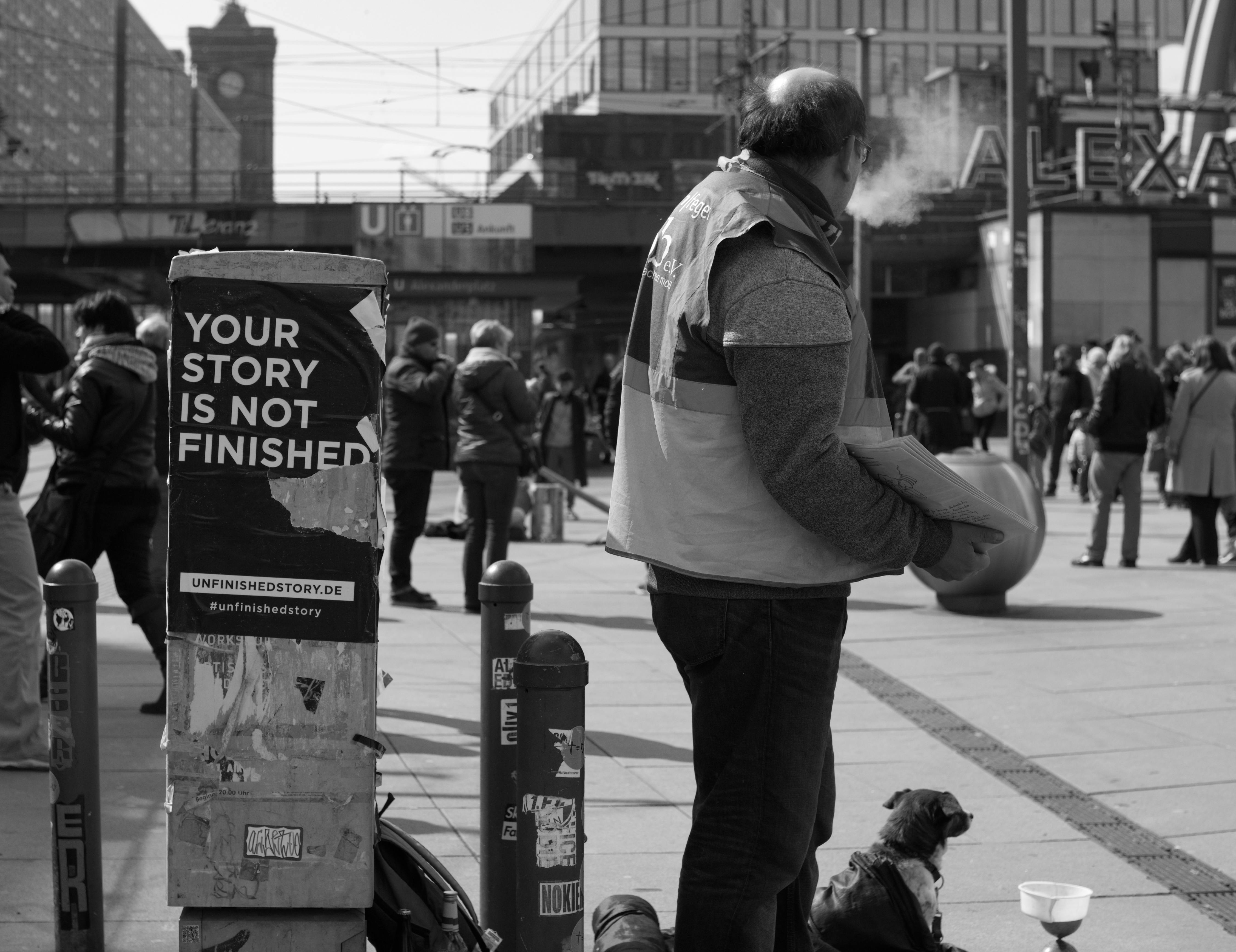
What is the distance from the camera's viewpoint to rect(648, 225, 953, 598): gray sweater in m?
2.82

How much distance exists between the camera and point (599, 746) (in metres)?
6.42

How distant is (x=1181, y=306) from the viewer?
126 feet

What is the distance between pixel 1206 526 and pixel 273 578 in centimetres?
1068

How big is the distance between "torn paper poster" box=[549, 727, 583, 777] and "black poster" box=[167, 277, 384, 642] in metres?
0.43

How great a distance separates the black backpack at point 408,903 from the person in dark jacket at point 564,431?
16343mm

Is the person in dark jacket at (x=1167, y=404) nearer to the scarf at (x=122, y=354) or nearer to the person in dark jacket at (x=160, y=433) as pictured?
the person in dark jacket at (x=160, y=433)

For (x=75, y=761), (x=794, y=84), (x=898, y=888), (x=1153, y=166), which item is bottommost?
(x=898, y=888)

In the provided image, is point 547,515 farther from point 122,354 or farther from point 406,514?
point 122,354

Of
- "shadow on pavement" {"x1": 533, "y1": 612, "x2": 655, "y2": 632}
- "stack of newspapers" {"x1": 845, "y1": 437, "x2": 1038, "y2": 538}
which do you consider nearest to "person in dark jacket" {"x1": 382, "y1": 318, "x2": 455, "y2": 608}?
"shadow on pavement" {"x1": 533, "y1": 612, "x2": 655, "y2": 632}

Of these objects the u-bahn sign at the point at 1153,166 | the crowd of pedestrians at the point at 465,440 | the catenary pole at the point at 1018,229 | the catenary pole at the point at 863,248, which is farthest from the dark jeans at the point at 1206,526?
the u-bahn sign at the point at 1153,166

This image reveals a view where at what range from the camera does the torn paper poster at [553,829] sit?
126 inches

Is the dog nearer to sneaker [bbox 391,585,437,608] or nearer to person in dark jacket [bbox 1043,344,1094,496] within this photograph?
sneaker [bbox 391,585,437,608]

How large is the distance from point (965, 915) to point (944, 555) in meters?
1.71

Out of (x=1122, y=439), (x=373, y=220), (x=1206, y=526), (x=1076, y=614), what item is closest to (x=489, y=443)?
(x=1076, y=614)
